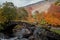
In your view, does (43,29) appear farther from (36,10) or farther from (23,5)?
(23,5)

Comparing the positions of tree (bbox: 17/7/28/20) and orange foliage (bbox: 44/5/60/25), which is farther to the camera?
tree (bbox: 17/7/28/20)

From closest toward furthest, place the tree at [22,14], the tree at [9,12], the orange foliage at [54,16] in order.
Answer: the orange foliage at [54,16] → the tree at [22,14] → the tree at [9,12]

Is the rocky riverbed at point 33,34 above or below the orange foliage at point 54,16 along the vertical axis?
below

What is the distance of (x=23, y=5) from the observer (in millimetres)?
8180

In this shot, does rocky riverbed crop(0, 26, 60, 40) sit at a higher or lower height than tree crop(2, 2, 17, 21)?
lower

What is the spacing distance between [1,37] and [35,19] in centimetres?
113

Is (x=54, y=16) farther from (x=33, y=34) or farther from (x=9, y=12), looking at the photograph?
(x=9, y=12)

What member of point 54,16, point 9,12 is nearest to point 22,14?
point 9,12

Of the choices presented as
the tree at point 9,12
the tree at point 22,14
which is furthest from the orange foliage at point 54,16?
the tree at point 9,12

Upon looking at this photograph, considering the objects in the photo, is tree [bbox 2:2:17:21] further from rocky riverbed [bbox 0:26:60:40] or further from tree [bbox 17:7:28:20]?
rocky riverbed [bbox 0:26:60:40]

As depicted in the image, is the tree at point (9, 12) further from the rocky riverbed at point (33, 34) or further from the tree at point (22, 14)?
the rocky riverbed at point (33, 34)

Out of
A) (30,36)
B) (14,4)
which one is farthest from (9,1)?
(30,36)

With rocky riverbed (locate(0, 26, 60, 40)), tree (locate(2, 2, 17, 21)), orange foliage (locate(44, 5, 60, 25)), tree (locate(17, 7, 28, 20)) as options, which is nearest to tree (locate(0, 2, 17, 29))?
tree (locate(2, 2, 17, 21))

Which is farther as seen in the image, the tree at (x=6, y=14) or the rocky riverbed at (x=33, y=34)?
the tree at (x=6, y=14)
